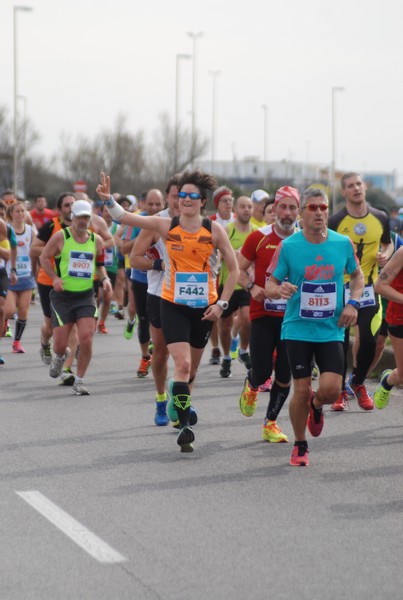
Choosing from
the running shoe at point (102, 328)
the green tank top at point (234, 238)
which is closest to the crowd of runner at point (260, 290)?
the green tank top at point (234, 238)

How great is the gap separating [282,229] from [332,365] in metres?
1.59

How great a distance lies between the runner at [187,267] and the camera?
915cm

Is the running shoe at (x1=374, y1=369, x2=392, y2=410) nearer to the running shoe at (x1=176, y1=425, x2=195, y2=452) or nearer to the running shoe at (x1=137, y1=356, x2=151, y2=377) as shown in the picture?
the running shoe at (x1=176, y1=425, x2=195, y2=452)

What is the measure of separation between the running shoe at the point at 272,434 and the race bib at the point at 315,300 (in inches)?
59.4

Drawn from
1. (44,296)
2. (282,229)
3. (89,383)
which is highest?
(282,229)

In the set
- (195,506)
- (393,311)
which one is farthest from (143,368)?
(195,506)

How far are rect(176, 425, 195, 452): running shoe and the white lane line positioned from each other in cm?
157

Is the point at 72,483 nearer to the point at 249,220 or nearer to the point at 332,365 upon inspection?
the point at 332,365

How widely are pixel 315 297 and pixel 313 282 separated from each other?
10cm

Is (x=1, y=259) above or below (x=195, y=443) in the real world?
above

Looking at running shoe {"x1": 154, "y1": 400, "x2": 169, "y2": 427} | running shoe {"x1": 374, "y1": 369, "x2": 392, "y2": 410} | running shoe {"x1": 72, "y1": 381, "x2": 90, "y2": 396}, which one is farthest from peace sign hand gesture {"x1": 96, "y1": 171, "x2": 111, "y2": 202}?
running shoe {"x1": 72, "y1": 381, "x2": 90, "y2": 396}

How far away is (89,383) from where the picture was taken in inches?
531

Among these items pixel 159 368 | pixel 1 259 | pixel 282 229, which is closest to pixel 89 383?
pixel 1 259

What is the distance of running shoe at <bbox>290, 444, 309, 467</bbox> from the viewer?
8.62 m
